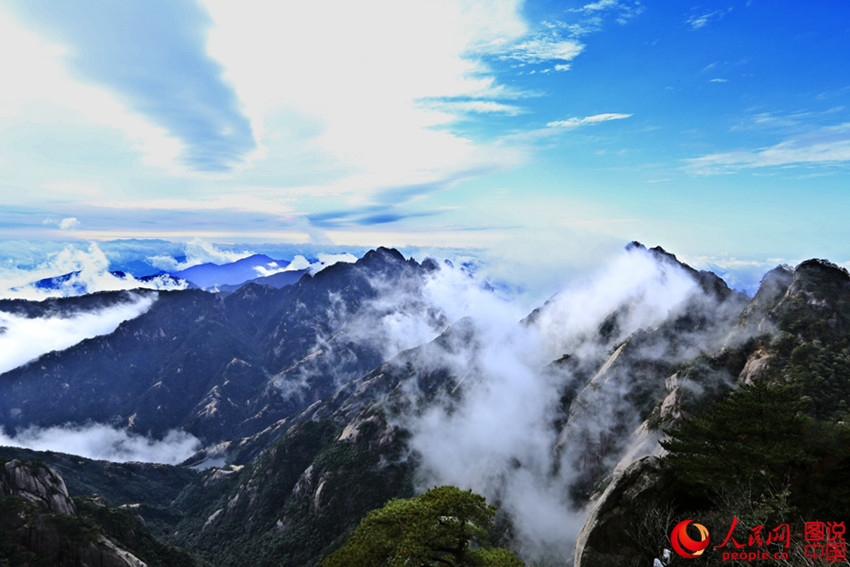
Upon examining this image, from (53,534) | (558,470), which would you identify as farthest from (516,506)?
(53,534)

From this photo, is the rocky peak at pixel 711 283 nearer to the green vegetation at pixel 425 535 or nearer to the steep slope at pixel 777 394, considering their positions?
the steep slope at pixel 777 394

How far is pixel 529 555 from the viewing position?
412 feet

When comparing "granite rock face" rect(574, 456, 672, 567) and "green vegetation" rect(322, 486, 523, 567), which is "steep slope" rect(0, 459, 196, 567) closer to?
"green vegetation" rect(322, 486, 523, 567)

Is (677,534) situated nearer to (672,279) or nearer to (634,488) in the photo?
(634,488)

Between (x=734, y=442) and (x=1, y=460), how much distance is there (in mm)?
205450

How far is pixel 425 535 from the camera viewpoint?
99.9ft

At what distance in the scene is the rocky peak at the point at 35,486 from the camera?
124 m

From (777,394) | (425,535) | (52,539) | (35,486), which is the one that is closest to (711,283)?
(777,394)

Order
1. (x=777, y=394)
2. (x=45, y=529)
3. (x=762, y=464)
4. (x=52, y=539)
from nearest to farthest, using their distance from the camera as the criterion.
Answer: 1. (x=762, y=464)
2. (x=777, y=394)
3. (x=52, y=539)
4. (x=45, y=529)
